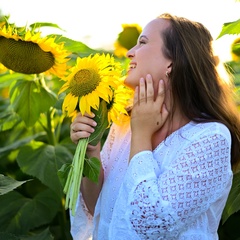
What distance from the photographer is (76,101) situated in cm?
169

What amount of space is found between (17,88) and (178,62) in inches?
32.5

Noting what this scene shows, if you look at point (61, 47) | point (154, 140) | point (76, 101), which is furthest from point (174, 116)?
point (61, 47)

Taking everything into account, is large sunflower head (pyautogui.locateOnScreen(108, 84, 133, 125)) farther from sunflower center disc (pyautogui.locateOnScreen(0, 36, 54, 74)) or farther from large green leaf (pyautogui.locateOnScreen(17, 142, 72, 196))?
large green leaf (pyautogui.locateOnScreen(17, 142, 72, 196))

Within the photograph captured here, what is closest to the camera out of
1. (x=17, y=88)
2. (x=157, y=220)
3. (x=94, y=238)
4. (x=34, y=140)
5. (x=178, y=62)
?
(x=157, y=220)

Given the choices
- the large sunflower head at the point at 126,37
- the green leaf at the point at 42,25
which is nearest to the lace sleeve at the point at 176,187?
the green leaf at the point at 42,25

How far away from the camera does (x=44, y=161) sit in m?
2.44

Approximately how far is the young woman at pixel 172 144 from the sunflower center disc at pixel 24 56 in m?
0.32

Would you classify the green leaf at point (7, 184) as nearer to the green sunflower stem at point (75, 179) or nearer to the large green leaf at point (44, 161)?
the green sunflower stem at point (75, 179)

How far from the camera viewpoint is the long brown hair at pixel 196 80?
1760 millimetres

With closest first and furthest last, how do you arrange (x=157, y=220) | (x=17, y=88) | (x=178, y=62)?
(x=157, y=220) → (x=178, y=62) → (x=17, y=88)

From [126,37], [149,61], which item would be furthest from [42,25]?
[126,37]

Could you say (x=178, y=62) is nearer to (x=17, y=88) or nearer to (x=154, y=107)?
(x=154, y=107)

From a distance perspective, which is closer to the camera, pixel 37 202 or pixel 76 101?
pixel 76 101

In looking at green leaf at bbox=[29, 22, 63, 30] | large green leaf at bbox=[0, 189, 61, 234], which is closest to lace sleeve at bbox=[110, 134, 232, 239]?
green leaf at bbox=[29, 22, 63, 30]
